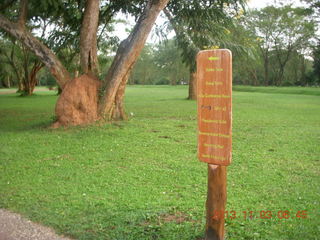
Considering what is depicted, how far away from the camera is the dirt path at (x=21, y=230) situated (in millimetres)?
4215

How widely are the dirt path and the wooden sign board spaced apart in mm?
1953

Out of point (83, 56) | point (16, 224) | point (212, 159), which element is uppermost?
point (83, 56)

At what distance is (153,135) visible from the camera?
10375mm

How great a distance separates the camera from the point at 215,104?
3588 millimetres

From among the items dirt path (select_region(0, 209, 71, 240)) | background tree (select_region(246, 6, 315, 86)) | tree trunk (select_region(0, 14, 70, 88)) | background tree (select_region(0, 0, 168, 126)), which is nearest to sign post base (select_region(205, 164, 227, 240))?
dirt path (select_region(0, 209, 71, 240))

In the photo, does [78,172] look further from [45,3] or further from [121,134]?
[45,3]

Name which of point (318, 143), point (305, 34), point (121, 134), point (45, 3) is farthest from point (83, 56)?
point (305, 34)

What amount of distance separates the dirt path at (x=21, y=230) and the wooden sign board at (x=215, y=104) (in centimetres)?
195

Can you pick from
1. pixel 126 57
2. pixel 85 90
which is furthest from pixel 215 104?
pixel 85 90

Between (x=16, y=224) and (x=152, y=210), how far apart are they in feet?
5.43

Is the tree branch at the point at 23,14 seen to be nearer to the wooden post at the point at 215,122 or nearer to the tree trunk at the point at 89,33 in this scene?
the tree trunk at the point at 89,33
